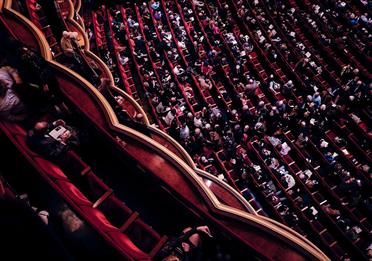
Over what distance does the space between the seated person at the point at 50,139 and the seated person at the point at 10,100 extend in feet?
1.44

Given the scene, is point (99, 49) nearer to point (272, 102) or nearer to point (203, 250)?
point (272, 102)

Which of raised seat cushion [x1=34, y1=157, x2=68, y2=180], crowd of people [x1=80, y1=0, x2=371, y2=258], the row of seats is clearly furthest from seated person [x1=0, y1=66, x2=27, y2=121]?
crowd of people [x1=80, y1=0, x2=371, y2=258]

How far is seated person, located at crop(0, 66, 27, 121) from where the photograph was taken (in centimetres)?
386

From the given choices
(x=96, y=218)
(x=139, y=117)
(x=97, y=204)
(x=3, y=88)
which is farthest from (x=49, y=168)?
(x=139, y=117)

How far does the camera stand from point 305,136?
7.79 meters

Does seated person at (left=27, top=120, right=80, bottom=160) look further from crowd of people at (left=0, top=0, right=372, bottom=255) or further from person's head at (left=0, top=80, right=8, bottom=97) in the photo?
crowd of people at (left=0, top=0, right=372, bottom=255)

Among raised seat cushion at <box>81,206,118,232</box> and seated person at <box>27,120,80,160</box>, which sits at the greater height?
seated person at <box>27,120,80,160</box>

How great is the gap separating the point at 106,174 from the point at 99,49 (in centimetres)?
608

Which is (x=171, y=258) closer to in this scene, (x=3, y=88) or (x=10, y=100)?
(x=10, y=100)

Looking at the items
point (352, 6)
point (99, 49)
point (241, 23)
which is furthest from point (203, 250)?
point (352, 6)

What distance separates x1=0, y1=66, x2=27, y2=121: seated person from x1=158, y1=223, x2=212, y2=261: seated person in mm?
2635

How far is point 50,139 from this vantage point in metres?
3.79

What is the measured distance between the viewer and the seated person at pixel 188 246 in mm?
3385

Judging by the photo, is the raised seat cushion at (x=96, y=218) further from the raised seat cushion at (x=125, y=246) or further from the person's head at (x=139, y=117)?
the person's head at (x=139, y=117)
